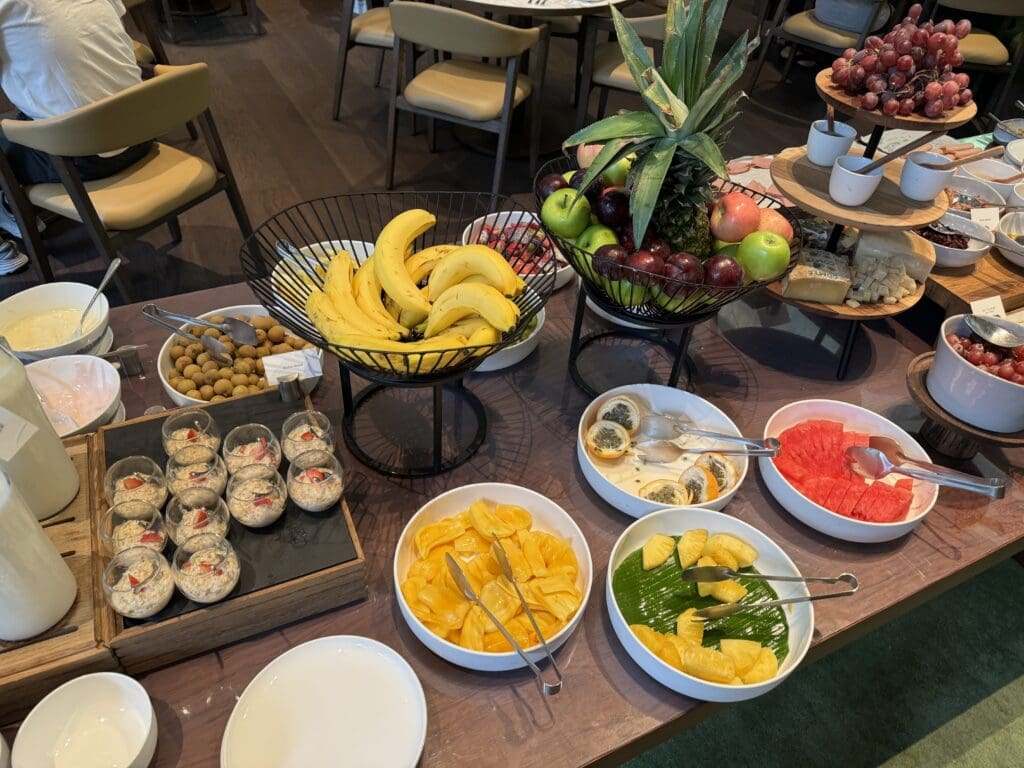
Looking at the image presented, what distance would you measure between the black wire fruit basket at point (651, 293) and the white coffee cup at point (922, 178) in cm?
35

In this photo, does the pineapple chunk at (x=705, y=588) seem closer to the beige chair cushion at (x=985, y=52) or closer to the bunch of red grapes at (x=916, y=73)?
the bunch of red grapes at (x=916, y=73)

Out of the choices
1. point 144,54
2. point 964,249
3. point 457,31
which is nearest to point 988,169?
point 964,249

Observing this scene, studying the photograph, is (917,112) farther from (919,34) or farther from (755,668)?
(755,668)

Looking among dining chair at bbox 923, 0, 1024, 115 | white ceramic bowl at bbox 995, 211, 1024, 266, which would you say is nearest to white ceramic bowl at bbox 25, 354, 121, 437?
white ceramic bowl at bbox 995, 211, 1024, 266

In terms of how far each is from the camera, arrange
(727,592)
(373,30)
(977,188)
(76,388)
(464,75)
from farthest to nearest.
→ (373,30) → (464,75) → (977,188) → (76,388) → (727,592)

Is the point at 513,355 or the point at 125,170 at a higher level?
the point at 513,355

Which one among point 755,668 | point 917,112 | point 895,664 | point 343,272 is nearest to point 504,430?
point 343,272

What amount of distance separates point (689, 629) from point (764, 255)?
58 centimetres

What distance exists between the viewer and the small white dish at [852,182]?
1295 millimetres

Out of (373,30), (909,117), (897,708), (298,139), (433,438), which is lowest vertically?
(897,708)

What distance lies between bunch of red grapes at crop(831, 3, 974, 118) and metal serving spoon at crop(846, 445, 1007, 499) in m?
0.64

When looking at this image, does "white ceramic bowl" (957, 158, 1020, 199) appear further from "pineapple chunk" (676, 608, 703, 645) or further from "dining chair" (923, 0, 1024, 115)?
"dining chair" (923, 0, 1024, 115)

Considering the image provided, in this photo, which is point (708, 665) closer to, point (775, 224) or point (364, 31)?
point (775, 224)

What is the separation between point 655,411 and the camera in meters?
1.27
